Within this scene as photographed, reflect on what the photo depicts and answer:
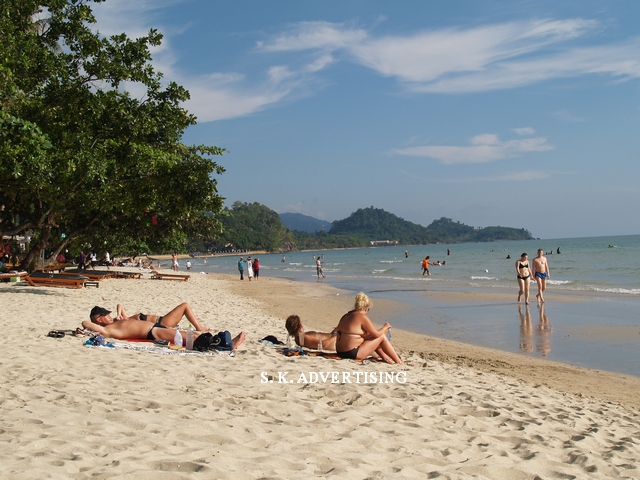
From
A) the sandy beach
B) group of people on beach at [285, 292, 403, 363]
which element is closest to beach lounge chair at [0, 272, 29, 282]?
the sandy beach

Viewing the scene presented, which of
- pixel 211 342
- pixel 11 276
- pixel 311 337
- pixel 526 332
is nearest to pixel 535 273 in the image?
pixel 526 332

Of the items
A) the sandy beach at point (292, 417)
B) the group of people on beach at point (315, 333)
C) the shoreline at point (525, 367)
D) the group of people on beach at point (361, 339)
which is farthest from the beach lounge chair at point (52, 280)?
the group of people on beach at point (361, 339)

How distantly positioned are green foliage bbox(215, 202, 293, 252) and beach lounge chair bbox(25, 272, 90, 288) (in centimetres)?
13062

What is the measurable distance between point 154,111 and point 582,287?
2015 centimetres

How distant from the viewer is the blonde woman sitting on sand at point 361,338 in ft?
24.6

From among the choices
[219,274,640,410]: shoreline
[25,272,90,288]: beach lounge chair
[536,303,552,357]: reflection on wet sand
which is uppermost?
[25,272,90,288]: beach lounge chair

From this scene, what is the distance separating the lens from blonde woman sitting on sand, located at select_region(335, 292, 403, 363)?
7.51 metres

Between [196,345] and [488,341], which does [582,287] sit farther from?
[196,345]

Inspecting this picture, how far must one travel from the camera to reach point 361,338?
299 inches

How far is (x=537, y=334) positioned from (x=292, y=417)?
30.0ft

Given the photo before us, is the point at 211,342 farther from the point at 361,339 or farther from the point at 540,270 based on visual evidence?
the point at 540,270

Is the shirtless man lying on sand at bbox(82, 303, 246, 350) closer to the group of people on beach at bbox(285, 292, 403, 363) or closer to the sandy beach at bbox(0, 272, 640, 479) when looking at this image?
the sandy beach at bbox(0, 272, 640, 479)

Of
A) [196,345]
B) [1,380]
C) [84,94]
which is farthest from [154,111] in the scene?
[1,380]

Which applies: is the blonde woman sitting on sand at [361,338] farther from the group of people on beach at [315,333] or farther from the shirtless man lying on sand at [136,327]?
the shirtless man lying on sand at [136,327]
